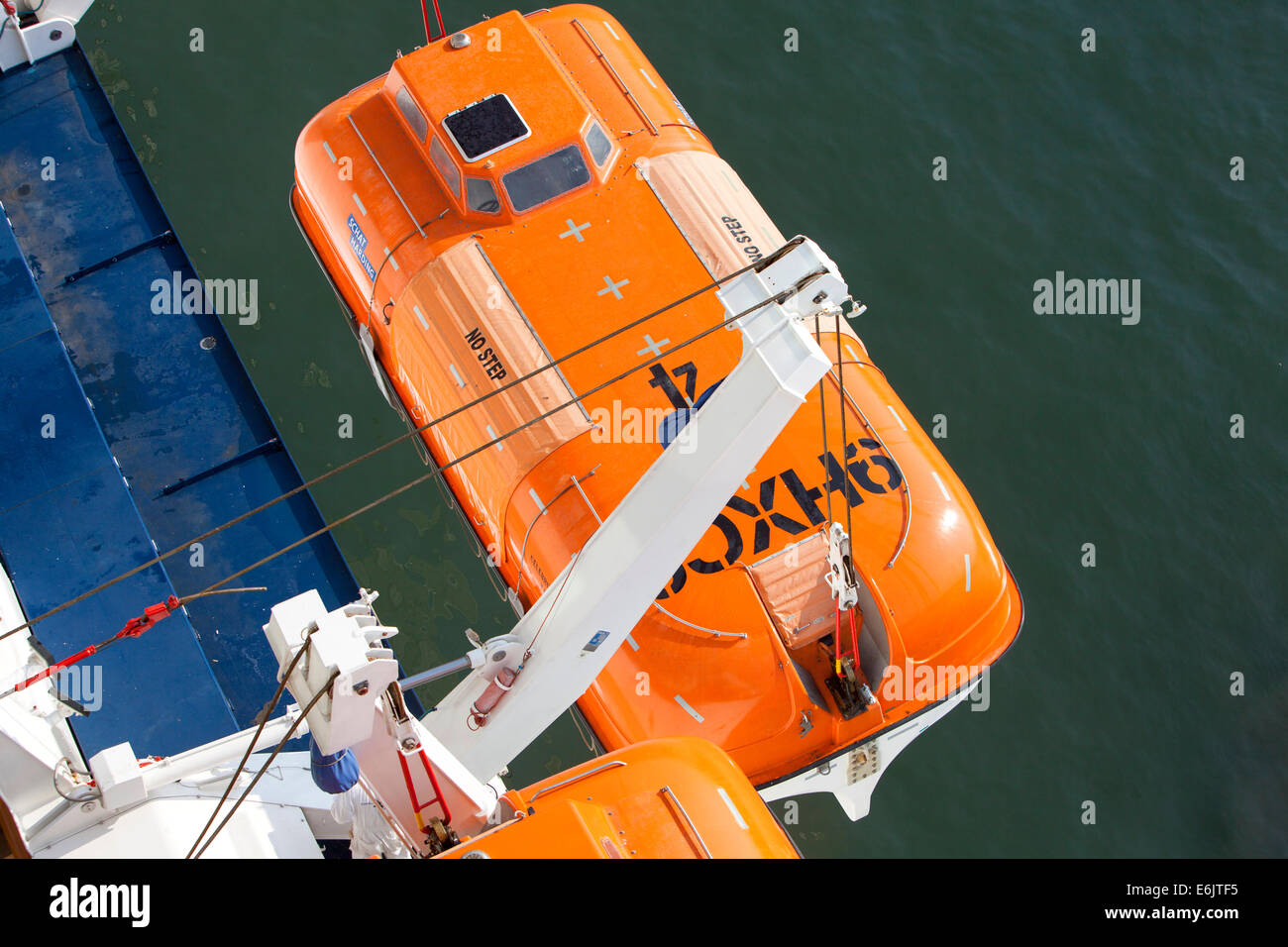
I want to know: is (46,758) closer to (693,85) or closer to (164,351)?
(164,351)

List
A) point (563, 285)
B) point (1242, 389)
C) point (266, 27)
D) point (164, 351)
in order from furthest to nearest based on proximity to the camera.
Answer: point (266, 27) < point (1242, 389) < point (164, 351) < point (563, 285)

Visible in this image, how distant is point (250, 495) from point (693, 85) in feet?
26.5

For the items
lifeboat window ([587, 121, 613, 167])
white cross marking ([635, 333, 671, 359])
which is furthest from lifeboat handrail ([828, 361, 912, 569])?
lifeboat window ([587, 121, 613, 167])

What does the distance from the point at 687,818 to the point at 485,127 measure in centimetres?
716

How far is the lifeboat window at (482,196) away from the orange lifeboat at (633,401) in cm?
2

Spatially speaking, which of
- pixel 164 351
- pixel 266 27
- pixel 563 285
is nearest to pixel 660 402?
pixel 563 285

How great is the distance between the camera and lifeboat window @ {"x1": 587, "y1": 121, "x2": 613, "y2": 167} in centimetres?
1305

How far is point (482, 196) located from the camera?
12.9 m

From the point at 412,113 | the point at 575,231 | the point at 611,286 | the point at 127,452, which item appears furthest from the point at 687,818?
the point at 412,113

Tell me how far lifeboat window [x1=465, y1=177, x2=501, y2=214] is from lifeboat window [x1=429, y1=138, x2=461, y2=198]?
0.45ft

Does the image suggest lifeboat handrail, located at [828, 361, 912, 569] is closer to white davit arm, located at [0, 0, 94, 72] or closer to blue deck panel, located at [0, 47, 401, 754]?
blue deck panel, located at [0, 47, 401, 754]

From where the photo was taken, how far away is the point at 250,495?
12.9 m

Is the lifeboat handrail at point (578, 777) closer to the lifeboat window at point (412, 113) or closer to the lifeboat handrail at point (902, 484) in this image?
the lifeboat handrail at point (902, 484)

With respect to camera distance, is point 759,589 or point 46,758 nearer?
point 46,758
